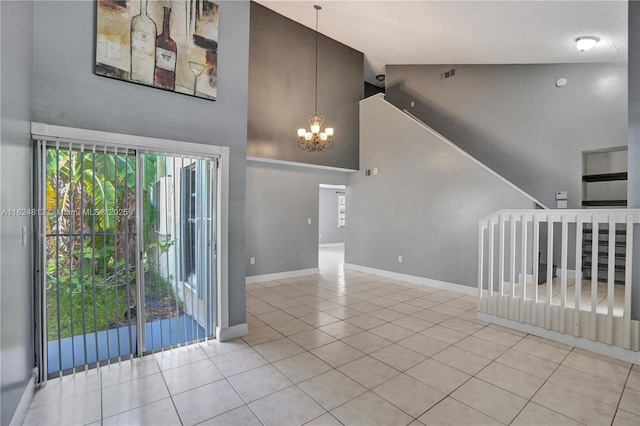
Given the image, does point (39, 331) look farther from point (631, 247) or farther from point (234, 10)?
point (631, 247)

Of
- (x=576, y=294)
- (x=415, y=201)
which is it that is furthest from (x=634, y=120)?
(x=415, y=201)

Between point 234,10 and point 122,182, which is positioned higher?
point 234,10

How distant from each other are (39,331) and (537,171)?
7.24m

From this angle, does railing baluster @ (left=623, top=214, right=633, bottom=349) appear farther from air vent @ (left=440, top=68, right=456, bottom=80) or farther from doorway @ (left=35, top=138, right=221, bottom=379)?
air vent @ (left=440, top=68, right=456, bottom=80)

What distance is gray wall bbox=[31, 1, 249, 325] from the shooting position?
7.69 feet

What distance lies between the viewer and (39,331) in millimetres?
2361

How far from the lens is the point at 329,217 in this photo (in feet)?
41.9

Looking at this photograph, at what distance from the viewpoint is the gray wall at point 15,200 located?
172 cm

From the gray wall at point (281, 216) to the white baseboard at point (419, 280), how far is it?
1130 mm

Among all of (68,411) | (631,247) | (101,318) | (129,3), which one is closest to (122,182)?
(101,318)

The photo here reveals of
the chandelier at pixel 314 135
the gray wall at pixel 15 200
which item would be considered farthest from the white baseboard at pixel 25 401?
the chandelier at pixel 314 135

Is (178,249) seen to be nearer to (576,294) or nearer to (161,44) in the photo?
(161,44)

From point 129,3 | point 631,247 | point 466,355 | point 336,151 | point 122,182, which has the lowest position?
point 466,355

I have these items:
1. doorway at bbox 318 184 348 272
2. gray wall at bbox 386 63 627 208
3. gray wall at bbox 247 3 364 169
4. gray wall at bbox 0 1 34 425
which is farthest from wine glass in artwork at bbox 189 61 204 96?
doorway at bbox 318 184 348 272
